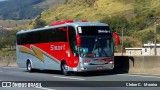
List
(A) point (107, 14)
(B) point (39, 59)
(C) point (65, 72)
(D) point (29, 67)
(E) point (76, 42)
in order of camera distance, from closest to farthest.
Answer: (E) point (76, 42) < (C) point (65, 72) < (B) point (39, 59) < (D) point (29, 67) < (A) point (107, 14)

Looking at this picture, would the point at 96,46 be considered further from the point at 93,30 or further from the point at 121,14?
the point at 121,14

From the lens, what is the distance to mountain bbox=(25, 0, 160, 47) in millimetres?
87125

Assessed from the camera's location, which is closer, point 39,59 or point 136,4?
point 39,59

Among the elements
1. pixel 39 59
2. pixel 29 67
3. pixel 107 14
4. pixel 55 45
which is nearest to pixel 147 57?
pixel 55 45

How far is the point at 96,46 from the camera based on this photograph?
25.5 meters

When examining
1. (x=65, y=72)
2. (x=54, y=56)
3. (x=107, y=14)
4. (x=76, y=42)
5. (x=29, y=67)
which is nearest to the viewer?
(x=76, y=42)

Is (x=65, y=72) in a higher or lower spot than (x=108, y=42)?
lower

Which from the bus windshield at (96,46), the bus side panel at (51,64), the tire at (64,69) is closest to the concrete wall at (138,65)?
the bus windshield at (96,46)

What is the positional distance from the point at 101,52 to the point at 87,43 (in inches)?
38.5

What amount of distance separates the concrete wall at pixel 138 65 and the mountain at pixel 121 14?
181 feet

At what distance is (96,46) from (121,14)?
92549 millimetres

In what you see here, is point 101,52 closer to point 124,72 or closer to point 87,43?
point 87,43

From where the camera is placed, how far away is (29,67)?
111ft

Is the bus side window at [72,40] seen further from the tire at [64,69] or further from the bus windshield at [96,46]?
the tire at [64,69]
